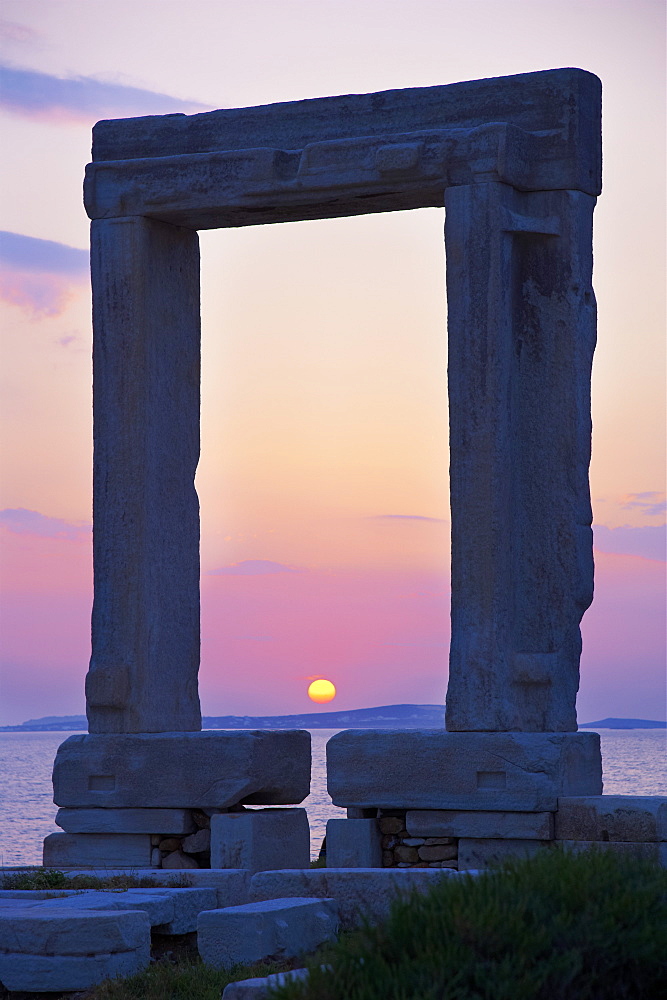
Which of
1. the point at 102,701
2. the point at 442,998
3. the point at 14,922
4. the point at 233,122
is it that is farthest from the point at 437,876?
the point at 233,122

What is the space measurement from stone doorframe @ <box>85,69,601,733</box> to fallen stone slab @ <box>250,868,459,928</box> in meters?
2.09

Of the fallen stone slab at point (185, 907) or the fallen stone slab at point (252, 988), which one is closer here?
the fallen stone slab at point (252, 988)

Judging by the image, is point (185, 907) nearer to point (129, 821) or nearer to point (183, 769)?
point (183, 769)

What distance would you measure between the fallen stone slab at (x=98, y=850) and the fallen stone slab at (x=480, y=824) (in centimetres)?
184

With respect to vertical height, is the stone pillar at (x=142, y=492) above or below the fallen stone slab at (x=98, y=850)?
above

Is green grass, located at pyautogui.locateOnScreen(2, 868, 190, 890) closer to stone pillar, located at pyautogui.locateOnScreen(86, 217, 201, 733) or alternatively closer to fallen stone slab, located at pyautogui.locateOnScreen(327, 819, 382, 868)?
fallen stone slab, located at pyautogui.locateOnScreen(327, 819, 382, 868)

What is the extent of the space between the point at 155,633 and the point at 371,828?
79.3 inches

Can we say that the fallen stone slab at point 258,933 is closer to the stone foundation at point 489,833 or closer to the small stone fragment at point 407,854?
the stone foundation at point 489,833

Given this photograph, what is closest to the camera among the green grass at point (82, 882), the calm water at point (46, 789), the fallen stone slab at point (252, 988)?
the fallen stone slab at point (252, 988)

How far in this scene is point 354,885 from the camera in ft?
25.6

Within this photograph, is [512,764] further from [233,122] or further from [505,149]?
[233,122]

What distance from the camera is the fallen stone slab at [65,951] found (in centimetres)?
696

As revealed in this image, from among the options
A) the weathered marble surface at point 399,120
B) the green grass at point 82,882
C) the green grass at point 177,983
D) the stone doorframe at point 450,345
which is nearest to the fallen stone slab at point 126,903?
the green grass at point 177,983

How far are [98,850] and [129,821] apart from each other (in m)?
0.34
